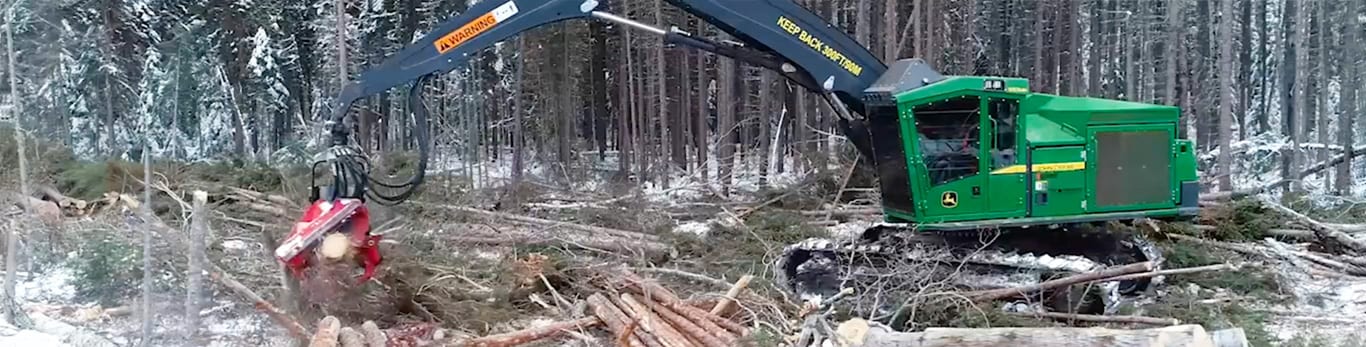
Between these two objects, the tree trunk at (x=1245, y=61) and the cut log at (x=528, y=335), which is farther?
the tree trunk at (x=1245, y=61)

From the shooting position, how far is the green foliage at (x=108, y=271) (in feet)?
28.9

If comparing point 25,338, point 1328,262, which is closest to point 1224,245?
point 1328,262

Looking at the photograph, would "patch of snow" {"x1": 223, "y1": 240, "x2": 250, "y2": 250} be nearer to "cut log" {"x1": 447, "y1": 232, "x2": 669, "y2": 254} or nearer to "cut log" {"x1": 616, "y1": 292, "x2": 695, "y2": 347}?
"cut log" {"x1": 447, "y1": 232, "x2": 669, "y2": 254}

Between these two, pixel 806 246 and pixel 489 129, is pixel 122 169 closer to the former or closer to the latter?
pixel 806 246

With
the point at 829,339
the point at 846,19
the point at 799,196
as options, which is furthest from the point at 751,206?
the point at 846,19

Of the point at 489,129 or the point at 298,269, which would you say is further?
the point at 489,129

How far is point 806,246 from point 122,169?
10.6 meters

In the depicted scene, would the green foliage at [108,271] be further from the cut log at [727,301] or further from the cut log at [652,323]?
the cut log at [727,301]

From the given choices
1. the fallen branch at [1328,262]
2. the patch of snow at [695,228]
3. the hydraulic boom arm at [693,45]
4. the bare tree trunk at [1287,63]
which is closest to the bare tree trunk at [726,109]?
the patch of snow at [695,228]

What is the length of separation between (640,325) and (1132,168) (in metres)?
4.73

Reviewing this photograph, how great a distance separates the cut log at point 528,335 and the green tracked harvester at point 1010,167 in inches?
82.2

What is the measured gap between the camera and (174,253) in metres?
8.75

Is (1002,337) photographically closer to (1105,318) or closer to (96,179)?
(1105,318)

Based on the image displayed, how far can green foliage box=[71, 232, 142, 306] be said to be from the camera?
882cm
